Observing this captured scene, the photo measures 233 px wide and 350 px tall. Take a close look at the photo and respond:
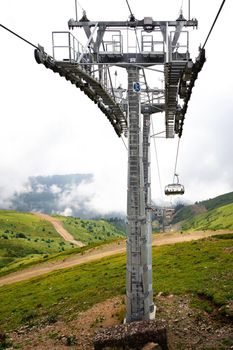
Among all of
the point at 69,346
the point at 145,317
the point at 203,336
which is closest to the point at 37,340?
the point at 69,346

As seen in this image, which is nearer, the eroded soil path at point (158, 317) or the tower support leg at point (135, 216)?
the tower support leg at point (135, 216)

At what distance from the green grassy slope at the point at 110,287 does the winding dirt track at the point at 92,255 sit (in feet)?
71.6

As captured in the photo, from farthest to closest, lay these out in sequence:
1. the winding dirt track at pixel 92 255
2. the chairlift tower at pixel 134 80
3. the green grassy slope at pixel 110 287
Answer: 1. the winding dirt track at pixel 92 255
2. the green grassy slope at pixel 110 287
3. the chairlift tower at pixel 134 80

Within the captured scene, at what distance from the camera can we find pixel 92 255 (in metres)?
92.0

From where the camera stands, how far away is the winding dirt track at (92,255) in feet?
277

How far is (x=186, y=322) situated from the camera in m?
29.2

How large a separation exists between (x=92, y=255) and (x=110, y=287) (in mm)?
47750

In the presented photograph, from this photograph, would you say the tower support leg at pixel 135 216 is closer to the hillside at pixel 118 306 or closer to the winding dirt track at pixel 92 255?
the hillside at pixel 118 306

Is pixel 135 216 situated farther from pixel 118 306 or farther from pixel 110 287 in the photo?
pixel 110 287

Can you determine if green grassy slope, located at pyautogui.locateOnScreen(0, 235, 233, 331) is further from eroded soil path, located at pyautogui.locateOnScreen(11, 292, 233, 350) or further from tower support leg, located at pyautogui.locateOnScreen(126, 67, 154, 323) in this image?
tower support leg, located at pyautogui.locateOnScreen(126, 67, 154, 323)

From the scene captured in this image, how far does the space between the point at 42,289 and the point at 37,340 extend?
25.4 m

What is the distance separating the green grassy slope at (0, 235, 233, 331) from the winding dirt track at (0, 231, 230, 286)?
2182 centimetres

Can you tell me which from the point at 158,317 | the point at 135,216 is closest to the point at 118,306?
the point at 158,317

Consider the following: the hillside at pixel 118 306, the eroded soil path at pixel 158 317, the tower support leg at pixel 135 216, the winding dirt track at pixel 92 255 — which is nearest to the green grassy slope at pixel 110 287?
the hillside at pixel 118 306
